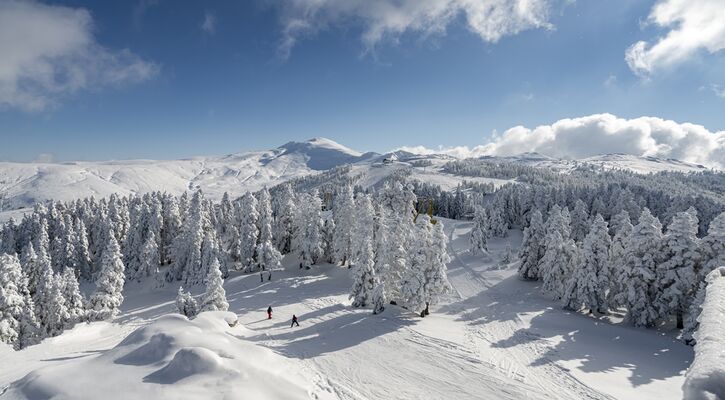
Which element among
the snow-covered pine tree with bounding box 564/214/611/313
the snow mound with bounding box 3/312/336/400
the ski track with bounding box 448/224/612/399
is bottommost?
the ski track with bounding box 448/224/612/399

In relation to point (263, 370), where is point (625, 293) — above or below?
below

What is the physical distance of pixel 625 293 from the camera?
36.6m

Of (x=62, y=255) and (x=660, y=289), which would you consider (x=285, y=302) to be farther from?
(x=62, y=255)

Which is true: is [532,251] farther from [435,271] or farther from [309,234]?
[309,234]

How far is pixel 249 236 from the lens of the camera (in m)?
62.4

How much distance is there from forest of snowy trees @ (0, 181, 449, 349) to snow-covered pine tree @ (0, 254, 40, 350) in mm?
110

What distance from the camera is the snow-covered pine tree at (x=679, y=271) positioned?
3344 cm

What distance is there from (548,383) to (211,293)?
30.3 metres

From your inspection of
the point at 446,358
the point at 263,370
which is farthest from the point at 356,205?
the point at 263,370

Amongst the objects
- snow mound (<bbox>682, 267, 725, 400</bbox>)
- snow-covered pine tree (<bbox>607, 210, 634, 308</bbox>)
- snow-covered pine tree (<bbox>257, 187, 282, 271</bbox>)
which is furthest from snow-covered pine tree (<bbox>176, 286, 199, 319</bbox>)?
snow-covered pine tree (<bbox>607, 210, 634, 308</bbox>)

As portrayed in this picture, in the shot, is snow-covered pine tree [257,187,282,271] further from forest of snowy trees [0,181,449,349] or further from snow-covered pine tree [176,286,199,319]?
snow-covered pine tree [176,286,199,319]

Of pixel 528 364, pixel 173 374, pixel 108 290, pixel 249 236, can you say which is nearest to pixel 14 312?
pixel 108 290

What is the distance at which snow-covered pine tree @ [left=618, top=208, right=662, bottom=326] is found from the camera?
1377 inches

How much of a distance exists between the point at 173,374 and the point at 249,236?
155 ft
